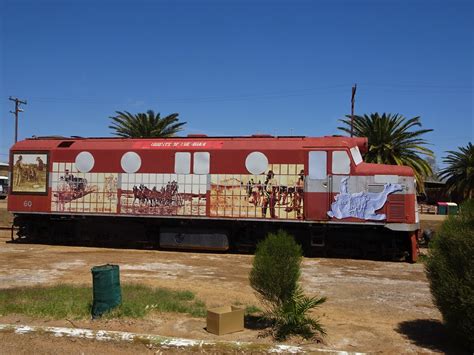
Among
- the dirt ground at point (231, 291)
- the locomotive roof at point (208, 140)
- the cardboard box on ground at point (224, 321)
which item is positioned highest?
the locomotive roof at point (208, 140)

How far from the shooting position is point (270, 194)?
15.2 meters

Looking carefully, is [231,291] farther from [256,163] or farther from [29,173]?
[29,173]

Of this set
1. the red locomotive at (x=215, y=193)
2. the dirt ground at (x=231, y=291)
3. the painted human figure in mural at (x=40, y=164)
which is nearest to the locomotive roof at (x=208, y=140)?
the red locomotive at (x=215, y=193)

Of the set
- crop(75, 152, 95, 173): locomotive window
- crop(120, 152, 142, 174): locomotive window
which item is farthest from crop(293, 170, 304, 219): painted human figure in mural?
crop(75, 152, 95, 173): locomotive window

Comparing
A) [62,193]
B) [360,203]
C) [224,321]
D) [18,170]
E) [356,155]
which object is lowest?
[224,321]

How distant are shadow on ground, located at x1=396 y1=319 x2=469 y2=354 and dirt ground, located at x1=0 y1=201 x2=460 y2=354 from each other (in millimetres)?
12

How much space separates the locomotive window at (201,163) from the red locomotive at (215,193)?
3cm

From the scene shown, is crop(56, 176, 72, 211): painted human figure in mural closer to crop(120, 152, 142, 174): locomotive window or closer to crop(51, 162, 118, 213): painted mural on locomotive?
crop(51, 162, 118, 213): painted mural on locomotive

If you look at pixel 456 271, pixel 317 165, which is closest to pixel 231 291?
pixel 456 271

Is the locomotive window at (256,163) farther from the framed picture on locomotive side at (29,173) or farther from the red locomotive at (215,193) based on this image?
the framed picture on locomotive side at (29,173)

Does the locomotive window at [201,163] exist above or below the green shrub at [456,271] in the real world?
above

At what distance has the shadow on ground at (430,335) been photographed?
5.98m

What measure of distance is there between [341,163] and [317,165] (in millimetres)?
720

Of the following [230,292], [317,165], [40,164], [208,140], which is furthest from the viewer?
[40,164]
